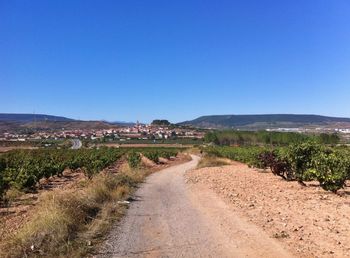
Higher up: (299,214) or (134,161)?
(299,214)

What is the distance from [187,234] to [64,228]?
3232 mm

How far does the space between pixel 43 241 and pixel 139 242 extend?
7.67ft

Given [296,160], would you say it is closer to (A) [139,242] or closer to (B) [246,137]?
(A) [139,242]

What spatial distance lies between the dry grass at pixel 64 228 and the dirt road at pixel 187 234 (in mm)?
520

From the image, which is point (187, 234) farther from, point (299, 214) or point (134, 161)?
point (134, 161)

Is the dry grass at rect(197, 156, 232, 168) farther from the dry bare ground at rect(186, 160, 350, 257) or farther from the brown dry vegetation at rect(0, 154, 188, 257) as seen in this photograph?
A: the brown dry vegetation at rect(0, 154, 188, 257)

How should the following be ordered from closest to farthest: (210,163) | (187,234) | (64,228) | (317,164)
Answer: (64,228), (187,234), (317,164), (210,163)

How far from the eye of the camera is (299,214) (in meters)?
15.1

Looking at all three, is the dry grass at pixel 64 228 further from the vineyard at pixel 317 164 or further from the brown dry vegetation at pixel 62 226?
the vineyard at pixel 317 164

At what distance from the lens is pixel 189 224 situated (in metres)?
13.6

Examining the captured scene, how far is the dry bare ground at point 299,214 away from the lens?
10.6 meters

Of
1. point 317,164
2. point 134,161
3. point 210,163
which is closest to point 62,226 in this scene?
point 317,164

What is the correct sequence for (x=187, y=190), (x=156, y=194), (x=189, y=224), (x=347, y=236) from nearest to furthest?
(x=347, y=236)
(x=189, y=224)
(x=156, y=194)
(x=187, y=190)

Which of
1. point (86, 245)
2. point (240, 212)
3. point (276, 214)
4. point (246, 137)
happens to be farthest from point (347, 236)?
point (246, 137)
